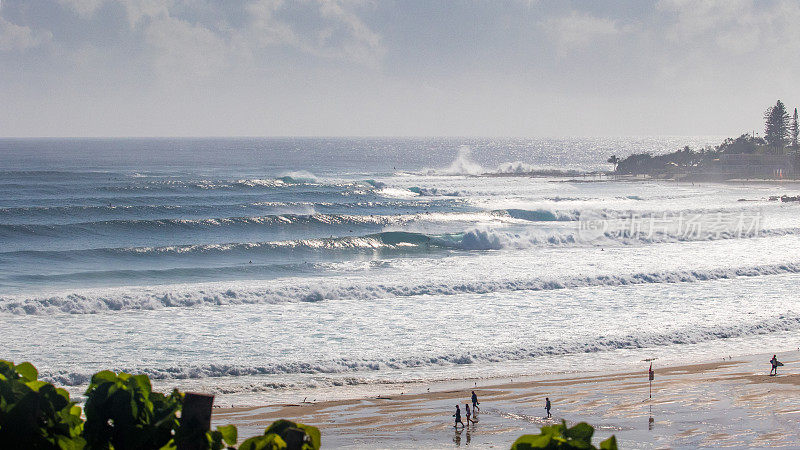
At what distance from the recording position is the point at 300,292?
31.2 m

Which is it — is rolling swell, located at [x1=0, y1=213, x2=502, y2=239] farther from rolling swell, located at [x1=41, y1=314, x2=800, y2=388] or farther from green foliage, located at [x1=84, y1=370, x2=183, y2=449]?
green foliage, located at [x1=84, y1=370, x2=183, y2=449]

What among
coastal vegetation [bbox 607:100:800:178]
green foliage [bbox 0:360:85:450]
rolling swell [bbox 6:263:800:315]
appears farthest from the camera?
coastal vegetation [bbox 607:100:800:178]

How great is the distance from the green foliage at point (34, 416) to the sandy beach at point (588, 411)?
1022cm

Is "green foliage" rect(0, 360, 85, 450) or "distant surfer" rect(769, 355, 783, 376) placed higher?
"green foliage" rect(0, 360, 85, 450)

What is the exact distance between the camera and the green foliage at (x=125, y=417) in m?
6.39

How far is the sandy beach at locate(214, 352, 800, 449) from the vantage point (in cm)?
1658

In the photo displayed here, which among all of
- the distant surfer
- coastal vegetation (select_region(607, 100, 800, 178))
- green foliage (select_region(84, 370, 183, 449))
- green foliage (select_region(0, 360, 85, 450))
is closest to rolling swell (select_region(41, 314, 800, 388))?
the distant surfer

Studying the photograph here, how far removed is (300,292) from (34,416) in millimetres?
25185

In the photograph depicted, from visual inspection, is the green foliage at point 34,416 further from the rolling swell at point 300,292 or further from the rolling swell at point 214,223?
the rolling swell at point 214,223

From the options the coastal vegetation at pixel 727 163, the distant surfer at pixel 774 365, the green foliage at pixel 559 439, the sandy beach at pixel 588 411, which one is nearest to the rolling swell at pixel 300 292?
the sandy beach at pixel 588 411

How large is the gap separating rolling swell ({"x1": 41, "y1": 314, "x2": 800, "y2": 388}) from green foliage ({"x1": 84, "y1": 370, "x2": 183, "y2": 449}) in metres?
14.1

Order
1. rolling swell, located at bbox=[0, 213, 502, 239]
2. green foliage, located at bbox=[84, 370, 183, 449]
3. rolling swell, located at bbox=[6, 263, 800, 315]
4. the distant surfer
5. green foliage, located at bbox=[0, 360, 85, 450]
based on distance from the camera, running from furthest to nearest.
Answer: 1. rolling swell, located at bbox=[0, 213, 502, 239]
2. rolling swell, located at bbox=[6, 263, 800, 315]
3. the distant surfer
4. green foliage, located at bbox=[84, 370, 183, 449]
5. green foliage, located at bbox=[0, 360, 85, 450]

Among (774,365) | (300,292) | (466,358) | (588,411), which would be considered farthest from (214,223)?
(774,365)

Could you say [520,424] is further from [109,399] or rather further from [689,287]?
[689,287]
